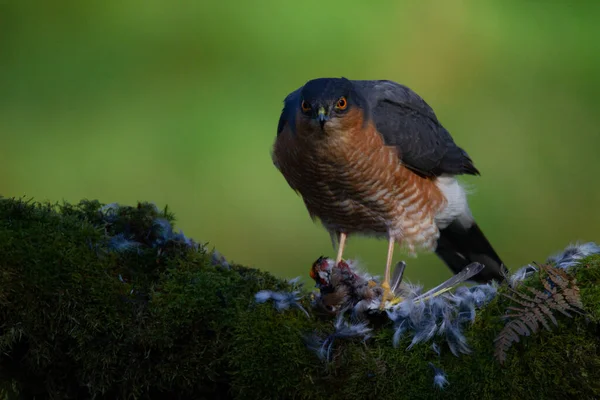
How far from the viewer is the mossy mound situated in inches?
89.3

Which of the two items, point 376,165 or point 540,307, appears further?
point 376,165

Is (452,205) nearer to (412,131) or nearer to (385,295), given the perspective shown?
(412,131)

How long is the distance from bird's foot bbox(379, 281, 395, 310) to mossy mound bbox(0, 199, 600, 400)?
0.08 metres

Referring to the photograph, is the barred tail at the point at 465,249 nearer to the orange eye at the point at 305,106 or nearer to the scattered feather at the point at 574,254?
the orange eye at the point at 305,106

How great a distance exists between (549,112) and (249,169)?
2.57 metres

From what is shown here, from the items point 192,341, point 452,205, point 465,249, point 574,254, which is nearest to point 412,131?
point 452,205

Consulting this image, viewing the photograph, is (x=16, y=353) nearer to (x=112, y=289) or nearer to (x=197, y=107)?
(x=112, y=289)

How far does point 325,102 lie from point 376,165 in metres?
0.47

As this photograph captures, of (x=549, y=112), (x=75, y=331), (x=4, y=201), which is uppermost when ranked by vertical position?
(x=549, y=112)

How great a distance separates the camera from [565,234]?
6.57 m

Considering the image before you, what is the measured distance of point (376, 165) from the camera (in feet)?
13.1

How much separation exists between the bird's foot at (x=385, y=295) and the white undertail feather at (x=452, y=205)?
153cm

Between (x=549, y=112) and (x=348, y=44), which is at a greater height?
(x=348, y=44)

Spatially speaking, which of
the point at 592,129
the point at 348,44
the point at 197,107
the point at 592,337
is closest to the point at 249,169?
the point at 197,107
